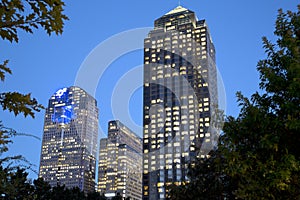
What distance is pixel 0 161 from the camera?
404 inches

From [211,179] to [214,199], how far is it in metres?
1.21

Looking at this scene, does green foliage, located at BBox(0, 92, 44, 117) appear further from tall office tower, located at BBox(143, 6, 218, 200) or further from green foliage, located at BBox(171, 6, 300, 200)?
tall office tower, located at BBox(143, 6, 218, 200)

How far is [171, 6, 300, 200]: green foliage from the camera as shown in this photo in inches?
329

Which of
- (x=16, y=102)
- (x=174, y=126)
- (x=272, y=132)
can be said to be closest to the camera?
(x=16, y=102)

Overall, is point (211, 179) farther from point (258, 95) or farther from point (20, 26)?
point (20, 26)

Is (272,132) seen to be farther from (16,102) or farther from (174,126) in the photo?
(174,126)

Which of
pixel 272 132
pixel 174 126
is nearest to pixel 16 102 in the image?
pixel 272 132

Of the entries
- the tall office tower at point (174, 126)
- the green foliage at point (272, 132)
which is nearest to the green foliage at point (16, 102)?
the green foliage at point (272, 132)

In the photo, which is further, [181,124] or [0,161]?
[181,124]

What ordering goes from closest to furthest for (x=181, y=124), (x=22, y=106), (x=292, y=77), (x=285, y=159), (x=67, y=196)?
(x=22, y=106) → (x=285, y=159) → (x=292, y=77) → (x=67, y=196) → (x=181, y=124)

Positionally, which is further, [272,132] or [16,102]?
[272,132]

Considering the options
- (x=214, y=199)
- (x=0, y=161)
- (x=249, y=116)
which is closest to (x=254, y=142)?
(x=249, y=116)

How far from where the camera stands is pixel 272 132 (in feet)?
29.1

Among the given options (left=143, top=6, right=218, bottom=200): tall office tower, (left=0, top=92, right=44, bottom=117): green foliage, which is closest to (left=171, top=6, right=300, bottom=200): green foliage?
(left=0, top=92, right=44, bottom=117): green foliage
